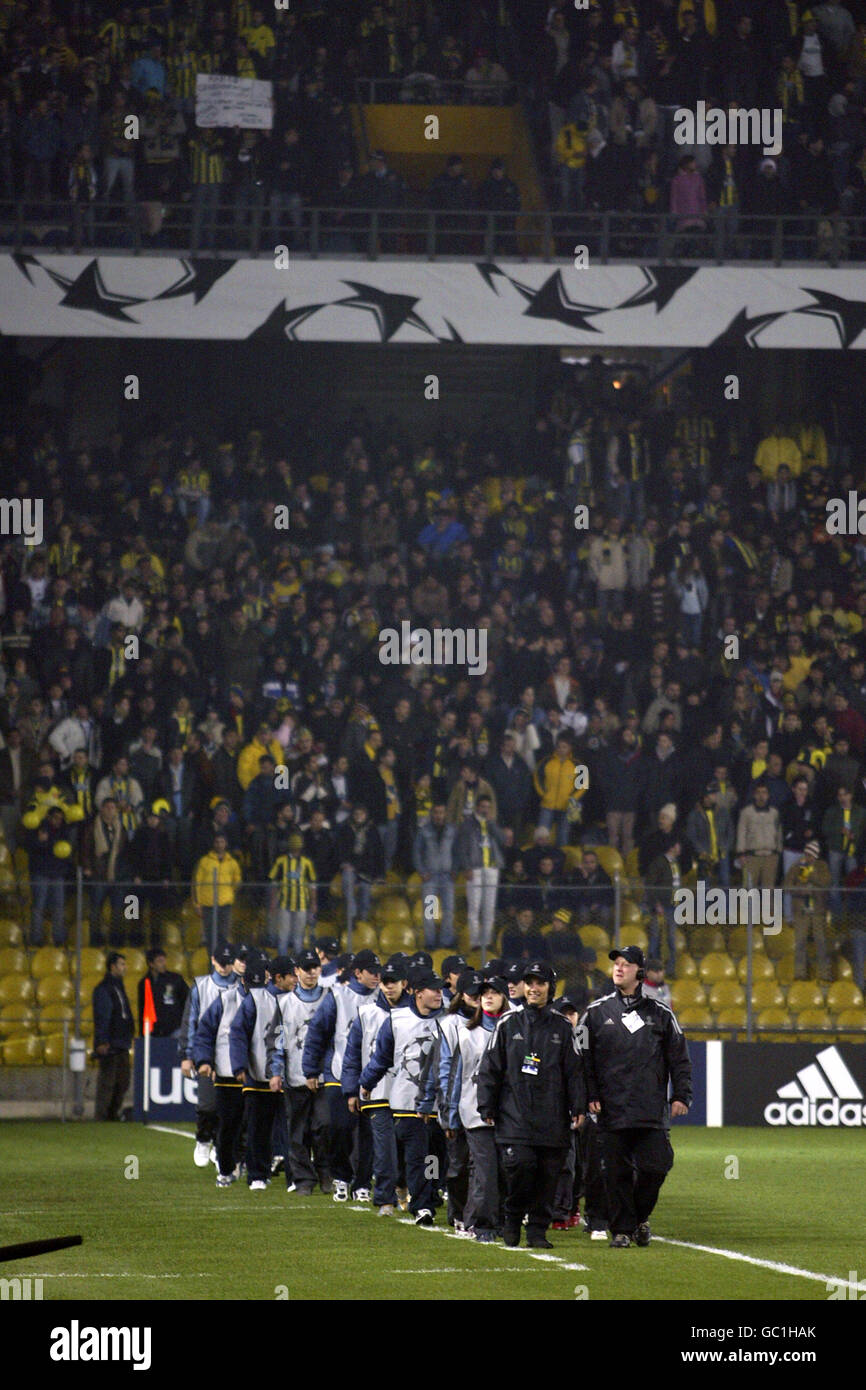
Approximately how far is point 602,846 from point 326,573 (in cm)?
554

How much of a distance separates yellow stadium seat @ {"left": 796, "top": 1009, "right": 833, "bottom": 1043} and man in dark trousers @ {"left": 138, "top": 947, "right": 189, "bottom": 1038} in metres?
6.46

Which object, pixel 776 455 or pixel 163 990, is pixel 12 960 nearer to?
pixel 163 990

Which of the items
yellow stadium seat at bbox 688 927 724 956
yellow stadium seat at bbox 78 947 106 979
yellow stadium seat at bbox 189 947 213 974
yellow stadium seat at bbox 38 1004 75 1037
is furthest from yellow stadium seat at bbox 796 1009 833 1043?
yellow stadium seat at bbox 38 1004 75 1037

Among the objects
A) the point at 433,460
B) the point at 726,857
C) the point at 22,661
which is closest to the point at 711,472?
the point at 433,460

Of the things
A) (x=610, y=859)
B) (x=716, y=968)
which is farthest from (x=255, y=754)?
(x=716, y=968)

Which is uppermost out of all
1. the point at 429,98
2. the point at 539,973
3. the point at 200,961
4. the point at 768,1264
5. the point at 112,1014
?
the point at 429,98

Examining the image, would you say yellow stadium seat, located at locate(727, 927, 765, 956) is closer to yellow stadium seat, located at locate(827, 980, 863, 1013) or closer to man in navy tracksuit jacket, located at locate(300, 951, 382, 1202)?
yellow stadium seat, located at locate(827, 980, 863, 1013)

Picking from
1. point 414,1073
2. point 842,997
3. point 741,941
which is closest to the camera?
point 414,1073

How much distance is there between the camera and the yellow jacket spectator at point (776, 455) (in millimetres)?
30453

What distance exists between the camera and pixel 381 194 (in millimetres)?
28719

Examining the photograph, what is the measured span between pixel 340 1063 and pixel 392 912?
6783mm

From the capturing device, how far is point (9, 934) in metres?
22.5

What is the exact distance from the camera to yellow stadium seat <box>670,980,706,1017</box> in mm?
23016

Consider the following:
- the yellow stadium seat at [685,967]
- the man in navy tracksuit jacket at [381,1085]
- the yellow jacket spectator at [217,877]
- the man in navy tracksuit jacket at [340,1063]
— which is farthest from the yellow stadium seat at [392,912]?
the man in navy tracksuit jacket at [381,1085]
